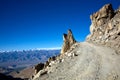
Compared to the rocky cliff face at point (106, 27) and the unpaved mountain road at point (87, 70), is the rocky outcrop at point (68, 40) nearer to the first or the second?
the rocky cliff face at point (106, 27)

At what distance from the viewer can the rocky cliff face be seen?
159 ft

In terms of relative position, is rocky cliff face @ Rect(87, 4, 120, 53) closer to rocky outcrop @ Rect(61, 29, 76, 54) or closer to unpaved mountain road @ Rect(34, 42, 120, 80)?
rocky outcrop @ Rect(61, 29, 76, 54)

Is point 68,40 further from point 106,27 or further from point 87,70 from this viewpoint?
point 87,70

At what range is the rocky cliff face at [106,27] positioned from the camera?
48.4m

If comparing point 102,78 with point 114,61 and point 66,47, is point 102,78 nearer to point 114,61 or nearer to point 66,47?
point 114,61

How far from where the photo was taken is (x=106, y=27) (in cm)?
6100

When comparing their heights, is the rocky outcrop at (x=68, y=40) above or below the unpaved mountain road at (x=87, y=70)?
above

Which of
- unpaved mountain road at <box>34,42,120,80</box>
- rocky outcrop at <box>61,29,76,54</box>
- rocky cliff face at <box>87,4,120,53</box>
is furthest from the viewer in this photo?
rocky outcrop at <box>61,29,76,54</box>

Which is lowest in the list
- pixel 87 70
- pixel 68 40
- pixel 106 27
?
pixel 87 70

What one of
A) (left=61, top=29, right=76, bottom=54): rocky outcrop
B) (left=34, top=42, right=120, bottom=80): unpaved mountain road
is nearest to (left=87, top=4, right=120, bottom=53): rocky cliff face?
(left=61, top=29, right=76, bottom=54): rocky outcrop

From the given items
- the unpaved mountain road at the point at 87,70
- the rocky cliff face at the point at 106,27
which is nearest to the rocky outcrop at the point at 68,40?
the rocky cliff face at the point at 106,27

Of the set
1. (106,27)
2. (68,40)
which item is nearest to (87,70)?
(106,27)

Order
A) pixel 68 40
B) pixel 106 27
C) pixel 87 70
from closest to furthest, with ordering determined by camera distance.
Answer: pixel 87 70
pixel 106 27
pixel 68 40

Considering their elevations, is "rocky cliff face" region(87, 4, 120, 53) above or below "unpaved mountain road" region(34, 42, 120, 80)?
above
